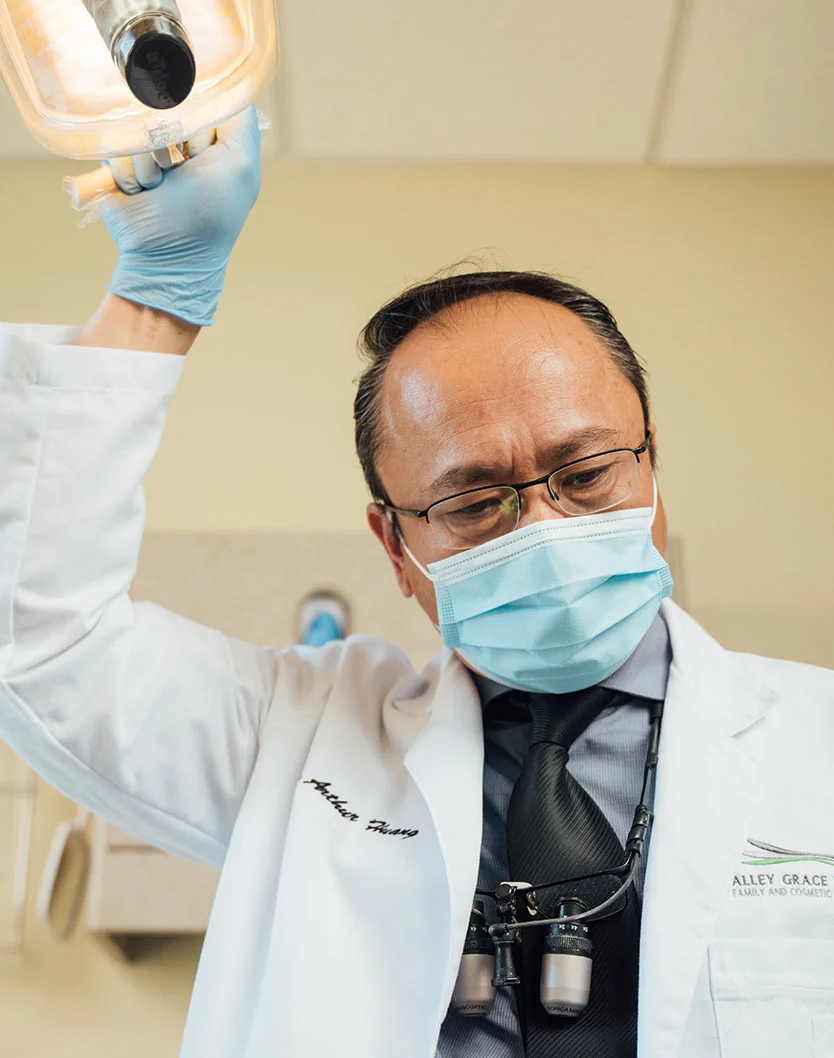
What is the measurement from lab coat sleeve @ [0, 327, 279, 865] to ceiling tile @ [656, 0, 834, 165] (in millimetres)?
1797

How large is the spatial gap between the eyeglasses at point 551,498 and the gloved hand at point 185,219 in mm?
340

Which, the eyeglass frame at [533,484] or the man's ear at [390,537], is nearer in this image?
the eyeglass frame at [533,484]

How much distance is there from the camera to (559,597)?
3.48ft

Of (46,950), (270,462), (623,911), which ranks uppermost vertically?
(270,462)

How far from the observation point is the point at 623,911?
0.99m

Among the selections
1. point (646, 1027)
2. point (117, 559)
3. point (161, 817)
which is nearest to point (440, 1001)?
point (646, 1027)

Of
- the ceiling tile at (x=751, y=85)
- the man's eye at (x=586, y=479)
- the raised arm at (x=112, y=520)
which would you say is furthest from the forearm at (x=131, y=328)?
the ceiling tile at (x=751, y=85)

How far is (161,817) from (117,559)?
0.30 metres

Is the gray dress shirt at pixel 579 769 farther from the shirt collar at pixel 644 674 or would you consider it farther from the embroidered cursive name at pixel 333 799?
the embroidered cursive name at pixel 333 799

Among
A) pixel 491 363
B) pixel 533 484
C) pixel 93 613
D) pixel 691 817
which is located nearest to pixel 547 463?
pixel 533 484

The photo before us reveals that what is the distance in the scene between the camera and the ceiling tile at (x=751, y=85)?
2283mm

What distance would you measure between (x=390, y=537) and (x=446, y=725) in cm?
26

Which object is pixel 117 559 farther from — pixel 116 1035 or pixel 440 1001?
pixel 116 1035

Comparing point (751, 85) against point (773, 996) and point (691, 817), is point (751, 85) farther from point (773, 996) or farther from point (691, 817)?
point (773, 996)
